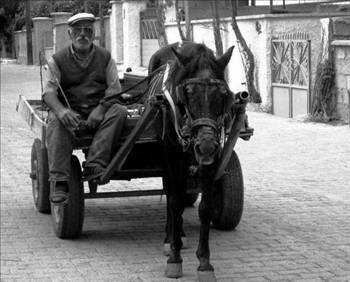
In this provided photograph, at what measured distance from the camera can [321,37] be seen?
16.7 metres

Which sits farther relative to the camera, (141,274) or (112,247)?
(112,247)

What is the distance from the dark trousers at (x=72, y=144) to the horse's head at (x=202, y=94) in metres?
1.22

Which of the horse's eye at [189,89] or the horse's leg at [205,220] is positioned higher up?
the horse's eye at [189,89]

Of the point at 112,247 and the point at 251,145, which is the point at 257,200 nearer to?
the point at 112,247

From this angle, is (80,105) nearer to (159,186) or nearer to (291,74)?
(159,186)

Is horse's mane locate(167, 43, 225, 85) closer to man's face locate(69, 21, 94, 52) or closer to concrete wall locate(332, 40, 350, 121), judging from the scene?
man's face locate(69, 21, 94, 52)

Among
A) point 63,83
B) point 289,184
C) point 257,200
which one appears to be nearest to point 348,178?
point 289,184

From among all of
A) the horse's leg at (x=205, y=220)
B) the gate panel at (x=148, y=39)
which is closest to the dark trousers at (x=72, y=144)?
the horse's leg at (x=205, y=220)

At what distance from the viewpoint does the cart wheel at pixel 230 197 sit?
814 cm

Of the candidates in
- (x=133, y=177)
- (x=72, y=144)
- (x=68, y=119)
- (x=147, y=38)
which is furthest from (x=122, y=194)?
(x=147, y=38)

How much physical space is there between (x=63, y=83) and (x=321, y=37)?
934 cm

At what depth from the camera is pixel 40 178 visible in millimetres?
9156

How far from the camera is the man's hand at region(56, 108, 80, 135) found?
766cm

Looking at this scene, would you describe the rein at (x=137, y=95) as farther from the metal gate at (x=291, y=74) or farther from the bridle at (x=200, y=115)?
the metal gate at (x=291, y=74)
